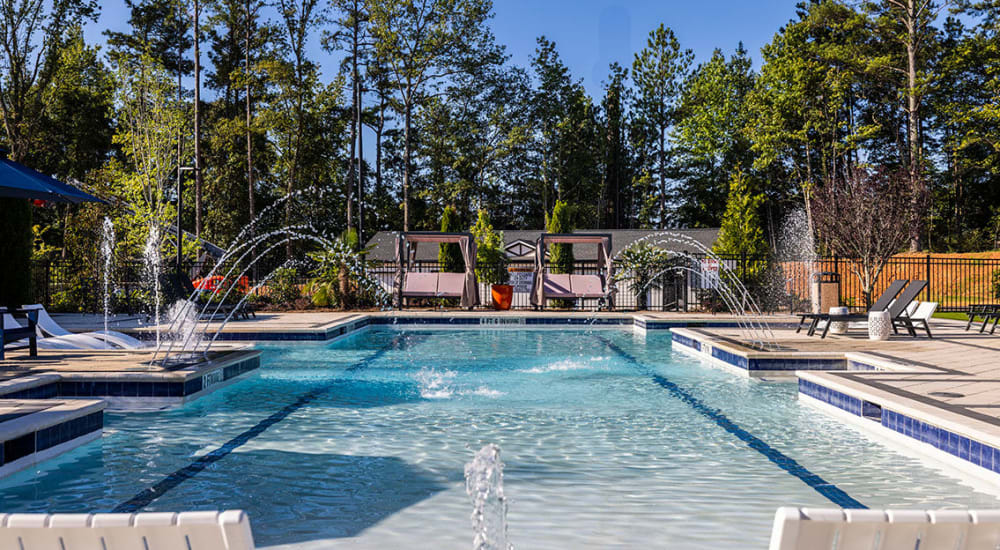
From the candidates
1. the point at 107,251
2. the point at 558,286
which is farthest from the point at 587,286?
the point at 107,251

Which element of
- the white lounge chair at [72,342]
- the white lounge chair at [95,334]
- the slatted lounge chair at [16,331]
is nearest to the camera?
the slatted lounge chair at [16,331]

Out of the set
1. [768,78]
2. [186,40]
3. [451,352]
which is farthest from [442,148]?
[451,352]

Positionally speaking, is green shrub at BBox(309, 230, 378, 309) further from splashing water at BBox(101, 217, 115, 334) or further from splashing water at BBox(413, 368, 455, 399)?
splashing water at BBox(413, 368, 455, 399)

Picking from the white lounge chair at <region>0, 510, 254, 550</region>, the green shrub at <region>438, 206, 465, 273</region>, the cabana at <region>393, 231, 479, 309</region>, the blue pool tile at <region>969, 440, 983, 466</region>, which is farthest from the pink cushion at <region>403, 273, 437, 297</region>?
the white lounge chair at <region>0, 510, 254, 550</region>

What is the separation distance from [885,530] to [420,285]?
1515 centimetres

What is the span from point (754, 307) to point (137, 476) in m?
15.0

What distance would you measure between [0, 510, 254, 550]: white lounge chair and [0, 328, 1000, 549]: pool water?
63.1 inches

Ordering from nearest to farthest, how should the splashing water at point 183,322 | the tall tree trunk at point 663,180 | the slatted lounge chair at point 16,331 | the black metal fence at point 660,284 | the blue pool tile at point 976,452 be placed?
the blue pool tile at point 976,452
the slatted lounge chair at point 16,331
the splashing water at point 183,322
the black metal fence at point 660,284
the tall tree trunk at point 663,180

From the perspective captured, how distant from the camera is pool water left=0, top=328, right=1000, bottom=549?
3.40 m

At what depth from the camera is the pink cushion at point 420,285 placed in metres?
16.3

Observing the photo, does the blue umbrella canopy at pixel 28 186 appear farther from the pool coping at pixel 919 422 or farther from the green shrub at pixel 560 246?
the green shrub at pixel 560 246

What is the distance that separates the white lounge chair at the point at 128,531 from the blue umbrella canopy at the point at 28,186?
6042 mm

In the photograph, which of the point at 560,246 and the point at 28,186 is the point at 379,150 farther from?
the point at 28,186

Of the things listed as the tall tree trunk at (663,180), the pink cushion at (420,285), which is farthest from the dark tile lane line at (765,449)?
the tall tree trunk at (663,180)
